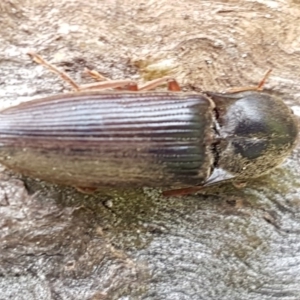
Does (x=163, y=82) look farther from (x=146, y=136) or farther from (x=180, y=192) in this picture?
(x=180, y=192)

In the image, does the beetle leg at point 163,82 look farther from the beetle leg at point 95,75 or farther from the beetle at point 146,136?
the beetle leg at point 95,75

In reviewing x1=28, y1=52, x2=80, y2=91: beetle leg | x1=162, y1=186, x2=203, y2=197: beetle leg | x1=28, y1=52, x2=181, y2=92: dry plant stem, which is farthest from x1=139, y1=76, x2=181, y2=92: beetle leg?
x1=162, y1=186, x2=203, y2=197: beetle leg

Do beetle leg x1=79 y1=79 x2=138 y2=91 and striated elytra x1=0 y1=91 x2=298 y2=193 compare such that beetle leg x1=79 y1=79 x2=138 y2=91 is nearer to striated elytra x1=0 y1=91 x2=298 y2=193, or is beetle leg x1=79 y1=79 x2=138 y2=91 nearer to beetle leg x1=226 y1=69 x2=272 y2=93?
striated elytra x1=0 y1=91 x2=298 y2=193

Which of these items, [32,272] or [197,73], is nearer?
[32,272]

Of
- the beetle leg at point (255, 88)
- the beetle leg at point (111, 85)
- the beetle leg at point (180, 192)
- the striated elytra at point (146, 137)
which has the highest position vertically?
the beetle leg at point (255, 88)

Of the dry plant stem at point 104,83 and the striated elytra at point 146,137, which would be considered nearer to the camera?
the striated elytra at point 146,137

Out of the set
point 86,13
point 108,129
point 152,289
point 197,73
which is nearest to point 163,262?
point 152,289

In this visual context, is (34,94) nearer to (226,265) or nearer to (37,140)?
(37,140)

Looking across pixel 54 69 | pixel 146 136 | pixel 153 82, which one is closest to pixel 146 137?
pixel 146 136

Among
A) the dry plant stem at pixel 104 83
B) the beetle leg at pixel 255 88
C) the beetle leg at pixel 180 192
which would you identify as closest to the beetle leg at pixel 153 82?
the dry plant stem at pixel 104 83
